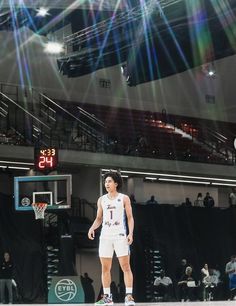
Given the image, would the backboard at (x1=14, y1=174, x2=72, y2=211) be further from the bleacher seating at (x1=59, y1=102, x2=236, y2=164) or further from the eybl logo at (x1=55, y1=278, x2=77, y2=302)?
the bleacher seating at (x1=59, y1=102, x2=236, y2=164)

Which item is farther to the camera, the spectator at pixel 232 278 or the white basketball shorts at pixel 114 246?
the spectator at pixel 232 278

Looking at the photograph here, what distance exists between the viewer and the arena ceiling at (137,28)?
1761 cm

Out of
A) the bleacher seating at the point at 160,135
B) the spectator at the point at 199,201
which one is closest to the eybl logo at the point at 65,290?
the bleacher seating at the point at 160,135

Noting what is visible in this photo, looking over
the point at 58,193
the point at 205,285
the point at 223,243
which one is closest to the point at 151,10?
the point at 58,193

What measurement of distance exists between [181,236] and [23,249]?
7.14 meters

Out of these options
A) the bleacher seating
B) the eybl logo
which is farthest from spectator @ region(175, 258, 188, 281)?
the eybl logo

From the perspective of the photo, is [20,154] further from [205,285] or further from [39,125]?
[205,285]

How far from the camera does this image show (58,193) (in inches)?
778

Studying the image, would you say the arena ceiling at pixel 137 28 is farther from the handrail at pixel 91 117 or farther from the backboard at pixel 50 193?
the handrail at pixel 91 117

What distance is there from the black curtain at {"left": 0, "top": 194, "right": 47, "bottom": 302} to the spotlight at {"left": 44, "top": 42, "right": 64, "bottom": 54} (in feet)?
24.0

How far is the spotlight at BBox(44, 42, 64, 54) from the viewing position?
87.2 ft

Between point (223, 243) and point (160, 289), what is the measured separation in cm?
493

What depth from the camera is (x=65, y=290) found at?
1686 centimetres

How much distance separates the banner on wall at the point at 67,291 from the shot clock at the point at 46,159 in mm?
3593
